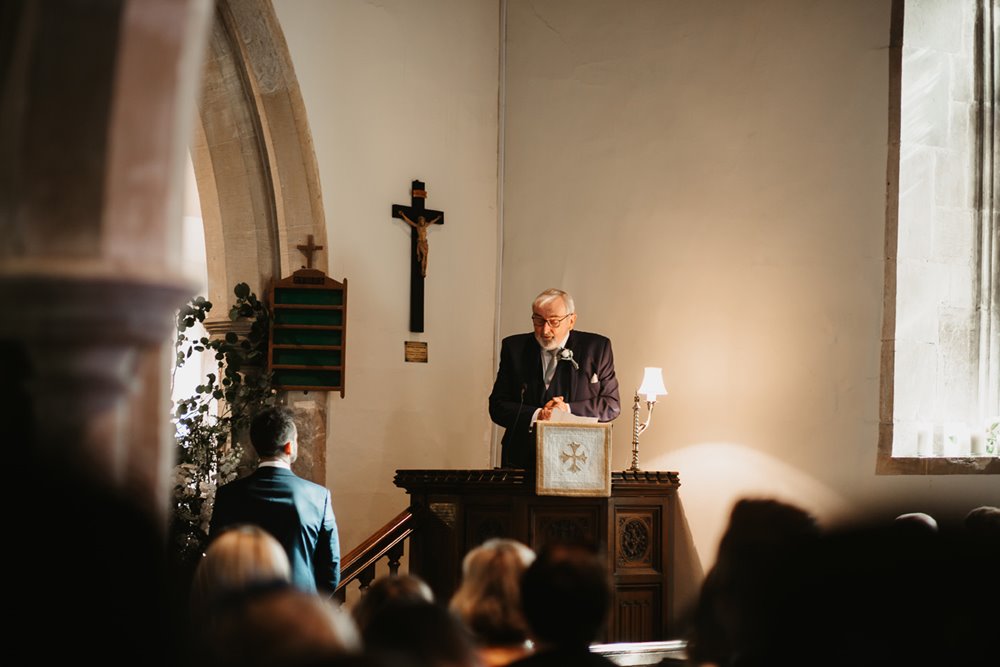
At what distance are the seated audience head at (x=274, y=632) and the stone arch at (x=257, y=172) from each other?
493 centimetres

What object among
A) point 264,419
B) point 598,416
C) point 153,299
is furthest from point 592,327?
point 153,299

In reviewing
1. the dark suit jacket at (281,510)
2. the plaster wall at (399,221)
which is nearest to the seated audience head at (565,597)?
the dark suit jacket at (281,510)

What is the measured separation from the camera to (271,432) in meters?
4.20

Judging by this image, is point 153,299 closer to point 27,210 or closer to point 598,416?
point 27,210

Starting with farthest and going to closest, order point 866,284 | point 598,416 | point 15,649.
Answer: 1. point 866,284
2. point 598,416
3. point 15,649

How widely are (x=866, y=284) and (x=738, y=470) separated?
4.33ft

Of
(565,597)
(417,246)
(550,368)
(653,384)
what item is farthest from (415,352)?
(565,597)

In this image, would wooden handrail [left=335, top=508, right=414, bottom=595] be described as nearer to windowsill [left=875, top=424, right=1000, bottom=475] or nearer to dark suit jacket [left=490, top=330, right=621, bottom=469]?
dark suit jacket [left=490, top=330, right=621, bottom=469]

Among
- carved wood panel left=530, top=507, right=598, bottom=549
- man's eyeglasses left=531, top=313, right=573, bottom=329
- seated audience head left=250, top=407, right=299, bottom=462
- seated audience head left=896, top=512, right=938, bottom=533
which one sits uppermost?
man's eyeglasses left=531, top=313, right=573, bottom=329

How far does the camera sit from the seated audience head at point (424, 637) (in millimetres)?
1950

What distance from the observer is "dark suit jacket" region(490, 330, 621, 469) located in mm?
6031

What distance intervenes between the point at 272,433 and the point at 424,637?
2318 millimetres

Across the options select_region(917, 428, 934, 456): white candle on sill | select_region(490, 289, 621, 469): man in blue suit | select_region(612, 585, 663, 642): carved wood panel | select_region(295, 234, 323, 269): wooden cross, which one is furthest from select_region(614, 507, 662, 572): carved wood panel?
select_region(295, 234, 323, 269): wooden cross

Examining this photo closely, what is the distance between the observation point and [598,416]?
6051 millimetres
